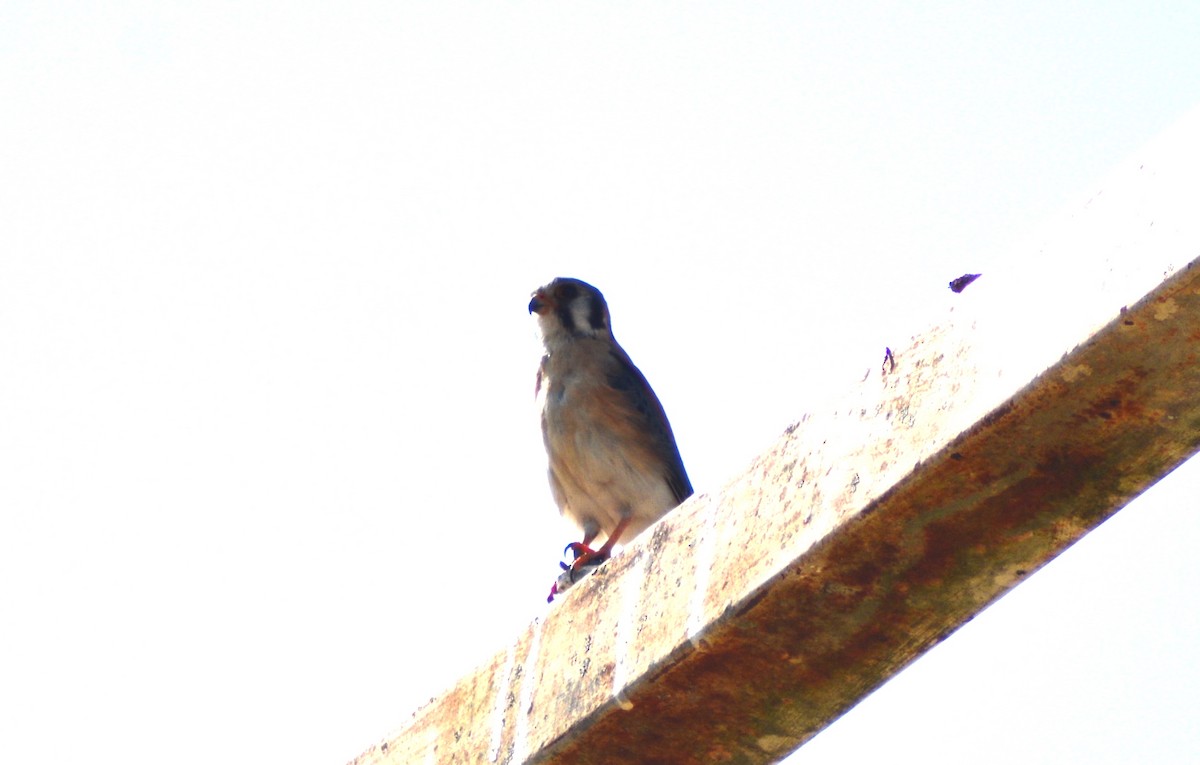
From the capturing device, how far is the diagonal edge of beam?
216 centimetres

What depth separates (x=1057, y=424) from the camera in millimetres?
2232

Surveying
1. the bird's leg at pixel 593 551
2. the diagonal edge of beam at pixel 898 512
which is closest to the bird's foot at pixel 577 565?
the bird's leg at pixel 593 551

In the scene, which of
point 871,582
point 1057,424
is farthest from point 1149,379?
point 871,582

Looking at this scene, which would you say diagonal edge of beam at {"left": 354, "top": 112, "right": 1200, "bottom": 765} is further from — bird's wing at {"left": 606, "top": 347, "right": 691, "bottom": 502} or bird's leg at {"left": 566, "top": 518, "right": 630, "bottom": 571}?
bird's wing at {"left": 606, "top": 347, "right": 691, "bottom": 502}

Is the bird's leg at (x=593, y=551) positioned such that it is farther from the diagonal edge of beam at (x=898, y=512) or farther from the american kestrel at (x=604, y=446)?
the diagonal edge of beam at (x=898, y=512)

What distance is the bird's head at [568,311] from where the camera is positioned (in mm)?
6156

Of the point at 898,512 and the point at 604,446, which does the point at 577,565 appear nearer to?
the point at 604,446

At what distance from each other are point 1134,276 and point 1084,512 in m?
0.40

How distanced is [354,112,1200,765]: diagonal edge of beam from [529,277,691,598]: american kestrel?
2455 mm

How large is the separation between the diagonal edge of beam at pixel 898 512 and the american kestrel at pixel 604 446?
8.06 ft

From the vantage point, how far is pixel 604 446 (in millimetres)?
5574

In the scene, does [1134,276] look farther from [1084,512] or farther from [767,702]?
[767,702]

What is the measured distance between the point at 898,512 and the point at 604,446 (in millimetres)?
3204

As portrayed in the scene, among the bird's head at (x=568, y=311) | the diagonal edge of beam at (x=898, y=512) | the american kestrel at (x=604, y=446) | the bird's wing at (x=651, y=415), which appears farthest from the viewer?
the bird's head at (x=568, y=311)
